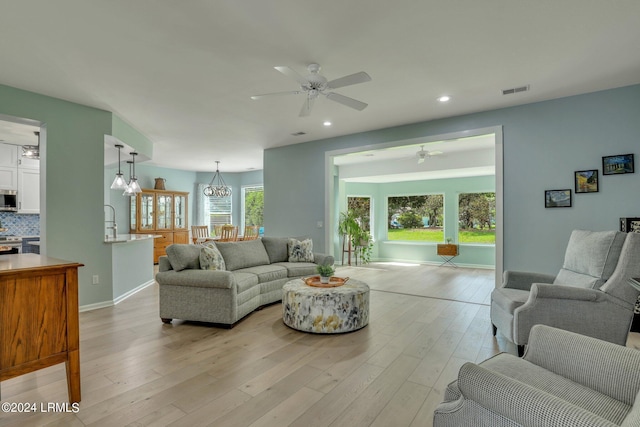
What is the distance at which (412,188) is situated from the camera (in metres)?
9.04

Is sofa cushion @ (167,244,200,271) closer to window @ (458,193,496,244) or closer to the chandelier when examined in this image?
the chandelier

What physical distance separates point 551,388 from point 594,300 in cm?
163

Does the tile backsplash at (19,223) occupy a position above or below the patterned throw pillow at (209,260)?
above

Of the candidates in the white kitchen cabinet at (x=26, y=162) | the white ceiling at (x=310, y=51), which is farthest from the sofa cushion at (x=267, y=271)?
the white kitchen cabinet at (x=26, y=162)

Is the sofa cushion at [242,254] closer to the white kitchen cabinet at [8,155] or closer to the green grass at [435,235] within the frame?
the white kitchen cabinet at [8,155]

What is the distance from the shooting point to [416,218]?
9.09 metres

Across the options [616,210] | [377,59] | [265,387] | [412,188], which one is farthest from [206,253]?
[412,188]

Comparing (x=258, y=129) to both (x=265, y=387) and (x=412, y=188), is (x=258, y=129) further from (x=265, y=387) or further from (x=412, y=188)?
(x=412, y=188)

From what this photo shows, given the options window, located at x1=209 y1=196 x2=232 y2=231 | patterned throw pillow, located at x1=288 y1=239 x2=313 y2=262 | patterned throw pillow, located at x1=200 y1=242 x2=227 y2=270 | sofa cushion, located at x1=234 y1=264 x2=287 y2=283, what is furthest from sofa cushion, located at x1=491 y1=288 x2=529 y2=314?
window, located at x1=209 y1=196 x2=232 y2=231

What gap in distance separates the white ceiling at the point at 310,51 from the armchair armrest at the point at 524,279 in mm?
2060

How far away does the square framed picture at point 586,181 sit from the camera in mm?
3727

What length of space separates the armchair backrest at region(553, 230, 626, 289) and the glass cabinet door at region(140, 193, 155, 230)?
8477mm

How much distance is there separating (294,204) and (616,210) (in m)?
4.75

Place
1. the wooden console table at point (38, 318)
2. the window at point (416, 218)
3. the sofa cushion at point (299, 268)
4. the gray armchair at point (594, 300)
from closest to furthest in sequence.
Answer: the wooden console table at point (38, 318) → the gray armchair at point (594, 300) → the sofa cushion at point (299, 268) → the window at point (416, 218)
